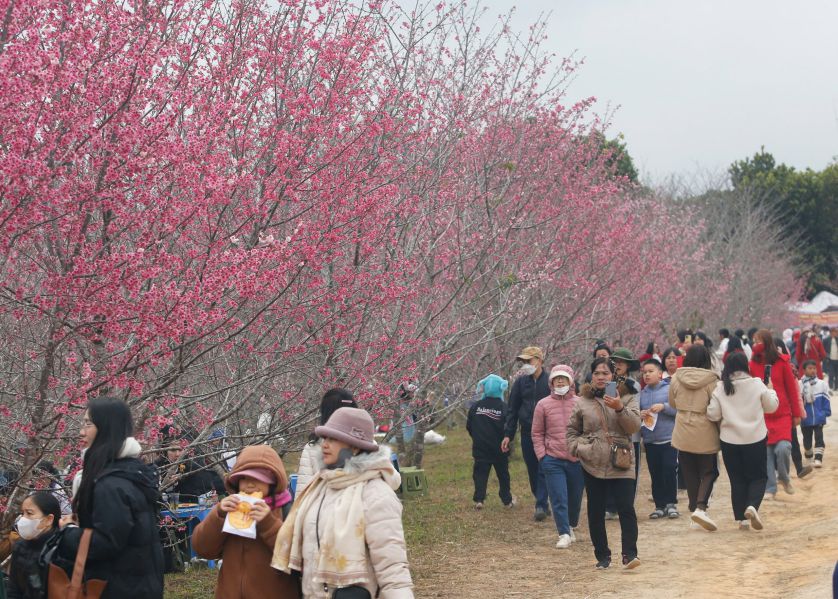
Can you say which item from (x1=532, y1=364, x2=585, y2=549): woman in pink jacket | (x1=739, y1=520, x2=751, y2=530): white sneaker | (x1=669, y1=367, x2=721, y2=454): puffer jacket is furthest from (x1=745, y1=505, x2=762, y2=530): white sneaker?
(x1=532, y1=364, x2=585, y2=549): woman in pink jacket

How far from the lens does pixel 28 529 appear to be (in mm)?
5453

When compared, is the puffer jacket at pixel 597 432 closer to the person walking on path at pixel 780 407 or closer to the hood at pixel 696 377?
the hood at pixel 696 377

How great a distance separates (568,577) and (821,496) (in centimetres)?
526

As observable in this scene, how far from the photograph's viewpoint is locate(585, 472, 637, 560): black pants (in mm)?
9055

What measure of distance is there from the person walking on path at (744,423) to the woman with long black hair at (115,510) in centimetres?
711

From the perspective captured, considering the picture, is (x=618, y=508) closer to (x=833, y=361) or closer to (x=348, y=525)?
(x=348, y=525)

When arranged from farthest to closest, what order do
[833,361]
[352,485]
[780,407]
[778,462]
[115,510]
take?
[833,361] → [778,462] → [780,407] → [352,485] → [115,510]

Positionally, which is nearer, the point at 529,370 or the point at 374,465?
the point at 374,465

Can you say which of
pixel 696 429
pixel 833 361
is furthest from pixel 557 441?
pixel 833 361

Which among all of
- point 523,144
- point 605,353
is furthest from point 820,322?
point 605,353

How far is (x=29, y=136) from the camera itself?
5.51 meters

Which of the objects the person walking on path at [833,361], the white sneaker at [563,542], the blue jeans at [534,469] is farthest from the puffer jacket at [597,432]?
the person walking on path at [833,361]

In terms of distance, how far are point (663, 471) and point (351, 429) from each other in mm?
7852

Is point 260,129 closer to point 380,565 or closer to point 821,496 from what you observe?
point 380,565
